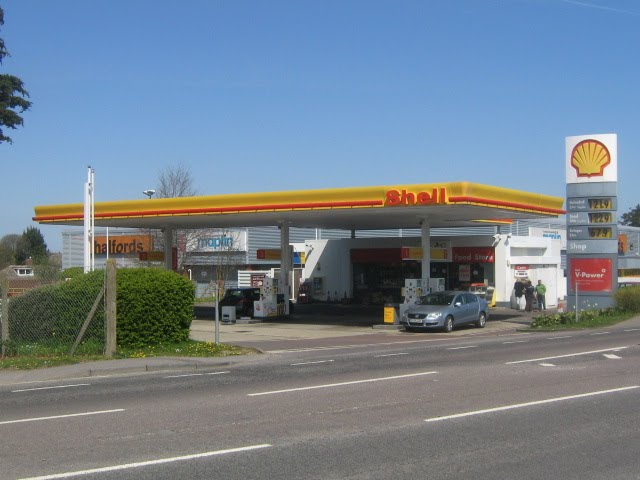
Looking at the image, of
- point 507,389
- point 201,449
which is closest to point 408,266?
point 507,389

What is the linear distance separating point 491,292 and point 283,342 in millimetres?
19927

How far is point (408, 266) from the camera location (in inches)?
1863

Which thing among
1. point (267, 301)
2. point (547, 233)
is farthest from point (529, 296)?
point (267, 301)

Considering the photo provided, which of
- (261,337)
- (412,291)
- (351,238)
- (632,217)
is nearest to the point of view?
(261,337)

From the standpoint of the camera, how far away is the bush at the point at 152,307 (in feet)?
63.5

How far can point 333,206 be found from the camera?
30.6 metres

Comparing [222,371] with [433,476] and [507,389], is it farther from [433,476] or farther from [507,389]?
[433,476]

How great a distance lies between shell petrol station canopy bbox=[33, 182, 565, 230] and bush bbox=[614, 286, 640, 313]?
6.08m

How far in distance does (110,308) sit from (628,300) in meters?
26.5

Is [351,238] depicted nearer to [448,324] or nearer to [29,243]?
[448,324]

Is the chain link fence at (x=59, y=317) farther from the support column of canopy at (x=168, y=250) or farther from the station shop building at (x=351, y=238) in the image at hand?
the support column of canopy at (x=168, y=250)

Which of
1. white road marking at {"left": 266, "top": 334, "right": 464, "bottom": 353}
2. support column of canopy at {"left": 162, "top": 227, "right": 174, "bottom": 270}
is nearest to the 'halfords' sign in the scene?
support column of canopy at {"left": 162, "top": 227, "right": 174, "bottom": 270}

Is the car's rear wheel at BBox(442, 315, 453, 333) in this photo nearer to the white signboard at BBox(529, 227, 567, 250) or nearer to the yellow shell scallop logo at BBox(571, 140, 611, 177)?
the yellow shell scallop logo at BBox(571, 140, 611, 177)

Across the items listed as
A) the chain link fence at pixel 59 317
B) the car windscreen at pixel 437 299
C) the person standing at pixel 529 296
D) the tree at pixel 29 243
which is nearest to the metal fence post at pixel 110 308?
the chain link fence at pixel 59 317
